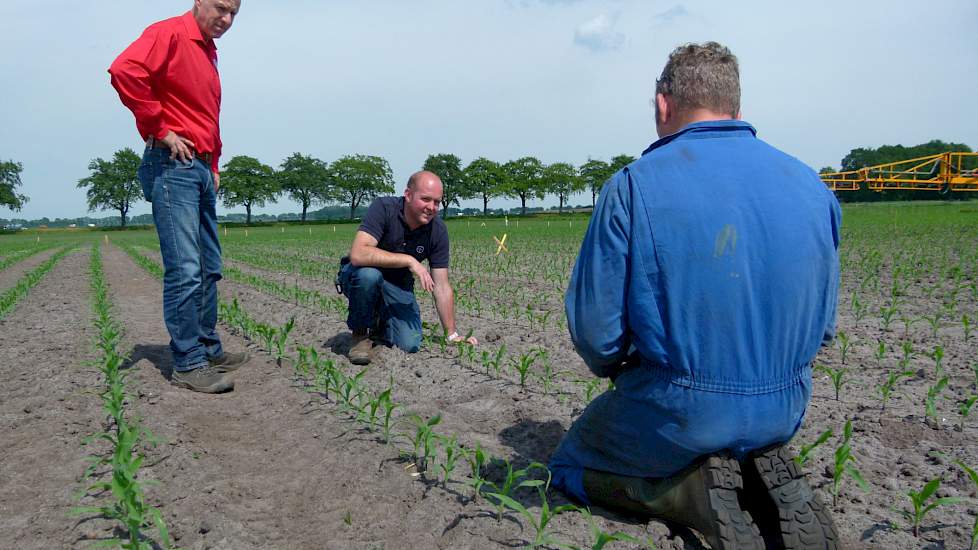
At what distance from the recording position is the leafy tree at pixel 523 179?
3693 inches

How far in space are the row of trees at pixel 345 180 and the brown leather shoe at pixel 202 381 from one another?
265 ft

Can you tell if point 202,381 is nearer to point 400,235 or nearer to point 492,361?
point 400,235

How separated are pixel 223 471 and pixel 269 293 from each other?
6520 mm

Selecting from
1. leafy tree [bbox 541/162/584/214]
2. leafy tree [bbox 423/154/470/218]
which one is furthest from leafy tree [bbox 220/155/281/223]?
leafy tree [bbox 541/162/584/214]

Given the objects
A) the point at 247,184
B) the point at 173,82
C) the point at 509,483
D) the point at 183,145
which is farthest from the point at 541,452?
the point at 247,184

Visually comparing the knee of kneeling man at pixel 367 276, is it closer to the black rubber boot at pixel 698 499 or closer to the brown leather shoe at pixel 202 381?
the brown leather shoe at pixel 202 381

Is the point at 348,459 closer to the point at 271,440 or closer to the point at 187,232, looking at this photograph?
the point at 271,440

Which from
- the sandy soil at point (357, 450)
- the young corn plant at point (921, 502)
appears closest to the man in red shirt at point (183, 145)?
the sandy soil at point (357, 450)

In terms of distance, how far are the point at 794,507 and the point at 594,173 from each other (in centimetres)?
10361

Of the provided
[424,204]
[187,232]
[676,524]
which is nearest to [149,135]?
[187,232]

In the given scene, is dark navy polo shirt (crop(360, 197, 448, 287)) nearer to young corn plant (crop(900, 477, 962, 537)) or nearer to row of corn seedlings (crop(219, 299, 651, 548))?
row of corn seedlings (crop(219, 299, 651, 548))

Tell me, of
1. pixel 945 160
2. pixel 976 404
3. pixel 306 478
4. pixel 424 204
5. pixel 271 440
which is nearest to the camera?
pixel 306 478

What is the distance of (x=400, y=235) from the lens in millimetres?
4773

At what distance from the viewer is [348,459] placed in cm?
289
